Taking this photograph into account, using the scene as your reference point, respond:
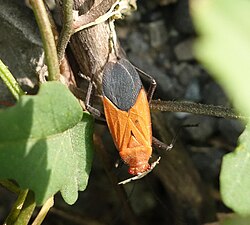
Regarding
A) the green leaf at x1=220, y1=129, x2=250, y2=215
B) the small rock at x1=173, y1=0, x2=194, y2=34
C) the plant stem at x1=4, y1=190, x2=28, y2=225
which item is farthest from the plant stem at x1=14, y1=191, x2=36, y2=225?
the small rock at x1=173, y1=0, x2=194, y2=34

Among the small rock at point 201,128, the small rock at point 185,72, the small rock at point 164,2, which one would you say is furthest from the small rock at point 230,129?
the small rock at point 164,2

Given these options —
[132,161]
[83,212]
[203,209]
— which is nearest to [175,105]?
[132,161]

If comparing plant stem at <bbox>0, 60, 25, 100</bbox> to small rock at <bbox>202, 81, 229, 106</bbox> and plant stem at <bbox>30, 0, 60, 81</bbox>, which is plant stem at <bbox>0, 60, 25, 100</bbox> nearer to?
plant stem at <bbox>30, 0, 60, 81</bbox>

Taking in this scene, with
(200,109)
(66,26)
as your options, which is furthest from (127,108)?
(66,26)

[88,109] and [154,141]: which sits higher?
[88,109]

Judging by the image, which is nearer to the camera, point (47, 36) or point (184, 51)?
point (47, 36)

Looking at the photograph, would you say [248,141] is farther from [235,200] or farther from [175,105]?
[175,105]

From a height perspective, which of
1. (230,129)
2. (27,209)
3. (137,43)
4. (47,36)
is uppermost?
(47,36)

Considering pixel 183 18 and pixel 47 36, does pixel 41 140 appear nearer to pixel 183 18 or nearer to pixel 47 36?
pixel 47 36
